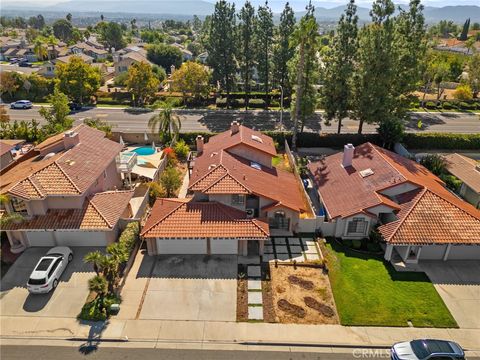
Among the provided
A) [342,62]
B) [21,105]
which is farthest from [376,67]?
[21,105]

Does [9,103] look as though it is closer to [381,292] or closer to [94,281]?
[94,281]

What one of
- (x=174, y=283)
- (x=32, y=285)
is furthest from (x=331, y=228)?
(x=32, y=285)

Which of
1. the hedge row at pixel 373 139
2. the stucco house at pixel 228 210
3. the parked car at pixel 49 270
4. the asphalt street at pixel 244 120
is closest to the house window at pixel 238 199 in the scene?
the stucco house at pixel 228 210

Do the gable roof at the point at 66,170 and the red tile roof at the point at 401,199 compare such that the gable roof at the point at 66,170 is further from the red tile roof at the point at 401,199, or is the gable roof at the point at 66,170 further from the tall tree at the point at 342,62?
the tall tree at the point at 342,62

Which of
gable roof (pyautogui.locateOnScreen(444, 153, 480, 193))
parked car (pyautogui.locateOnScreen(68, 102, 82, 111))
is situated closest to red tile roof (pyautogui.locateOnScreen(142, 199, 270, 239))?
gable roof (pyautogui.locateOnScreen(444, 153, 480, 193))

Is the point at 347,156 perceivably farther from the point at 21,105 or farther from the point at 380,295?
the point at 21,105

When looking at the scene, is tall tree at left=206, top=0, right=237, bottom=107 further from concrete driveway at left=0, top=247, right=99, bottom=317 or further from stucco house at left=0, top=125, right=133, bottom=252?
concrete driveway at left=0, top=247, right=99, bottom=317
